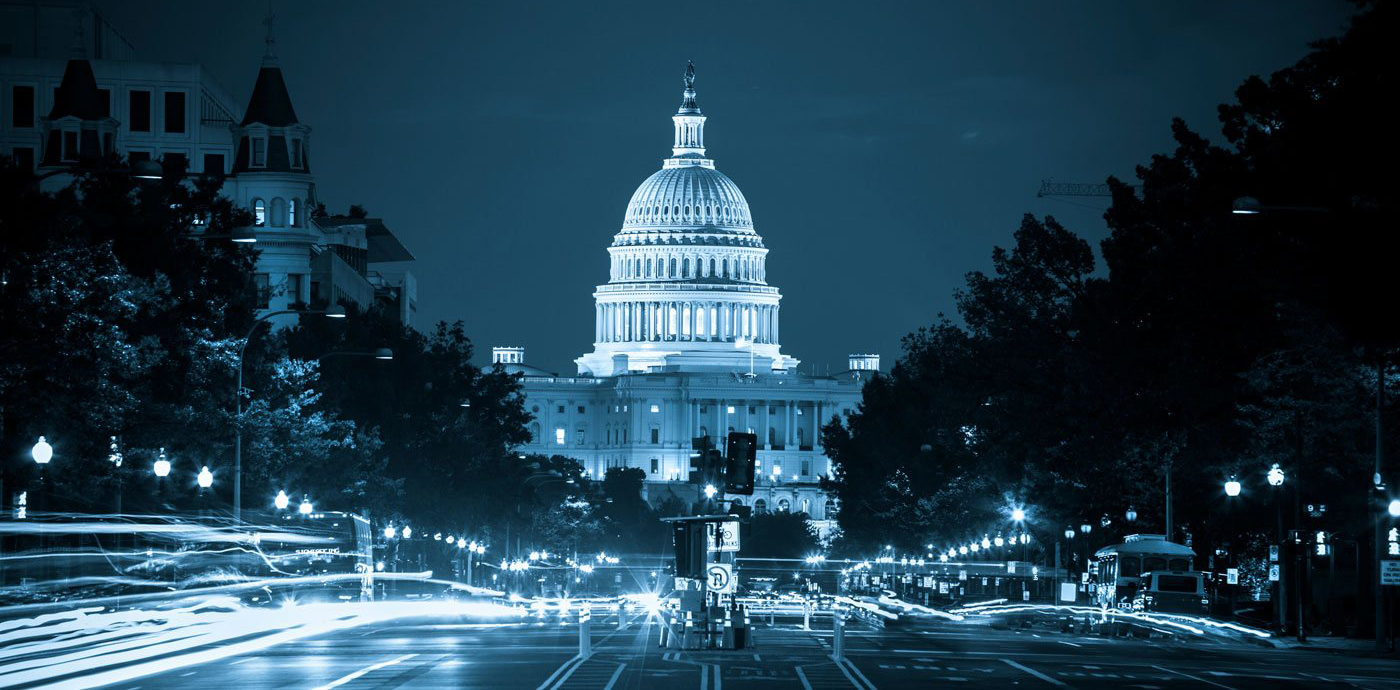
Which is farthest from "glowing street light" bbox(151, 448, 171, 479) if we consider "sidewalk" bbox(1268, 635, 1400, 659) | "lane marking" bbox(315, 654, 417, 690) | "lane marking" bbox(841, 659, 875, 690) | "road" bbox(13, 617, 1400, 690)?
"sidewalk" bbox(1268, 635, 1400, 659)

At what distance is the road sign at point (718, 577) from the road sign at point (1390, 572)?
1661 centimetres

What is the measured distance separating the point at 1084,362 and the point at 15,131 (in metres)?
75.1

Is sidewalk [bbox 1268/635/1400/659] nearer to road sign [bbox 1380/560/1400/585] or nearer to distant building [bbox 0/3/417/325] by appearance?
road sign [bbox 1380/560/1400/585]

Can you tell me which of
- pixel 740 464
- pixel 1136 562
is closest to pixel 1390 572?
pixel 740 464

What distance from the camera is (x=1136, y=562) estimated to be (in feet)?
264

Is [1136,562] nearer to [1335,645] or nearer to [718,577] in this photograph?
[1335,645]

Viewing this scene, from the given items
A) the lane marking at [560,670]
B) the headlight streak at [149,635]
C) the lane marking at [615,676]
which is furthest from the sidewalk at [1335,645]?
the headlight streak at [149,635]

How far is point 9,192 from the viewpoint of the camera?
176ft

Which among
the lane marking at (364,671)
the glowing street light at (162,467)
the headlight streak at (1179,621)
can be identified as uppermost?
the glowing street light at (162,467)

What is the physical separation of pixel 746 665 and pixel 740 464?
3.76m

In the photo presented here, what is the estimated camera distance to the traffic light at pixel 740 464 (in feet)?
147

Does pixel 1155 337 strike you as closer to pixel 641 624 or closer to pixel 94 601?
pixel 641 624

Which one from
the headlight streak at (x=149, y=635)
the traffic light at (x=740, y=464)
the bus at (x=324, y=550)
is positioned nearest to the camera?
the headlight streak at (x=149, y=635)

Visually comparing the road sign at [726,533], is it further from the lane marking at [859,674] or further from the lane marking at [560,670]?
the lane marking at [560,670]
